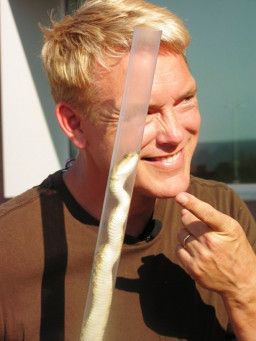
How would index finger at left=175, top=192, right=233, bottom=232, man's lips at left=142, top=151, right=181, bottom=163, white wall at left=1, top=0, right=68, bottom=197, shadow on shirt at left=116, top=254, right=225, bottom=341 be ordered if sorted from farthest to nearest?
white wall at left=1, top=0, right=68, bottom=197 → shadow on shirt at left=116, top=254, right=225, bottom=341 → man's lips at left=142, top=151, right=181, bottom=163 → index finger at left=175, top=192, right=233, bottom=232

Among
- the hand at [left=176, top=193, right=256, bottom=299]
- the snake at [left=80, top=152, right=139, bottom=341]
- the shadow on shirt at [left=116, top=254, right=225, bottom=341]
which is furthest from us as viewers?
the shadow on shirt at [left=116, top=254, right=225, bottom=341]

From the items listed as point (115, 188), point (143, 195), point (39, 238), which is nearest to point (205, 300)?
point (143, 195)

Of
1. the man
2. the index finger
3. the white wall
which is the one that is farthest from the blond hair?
the white wall

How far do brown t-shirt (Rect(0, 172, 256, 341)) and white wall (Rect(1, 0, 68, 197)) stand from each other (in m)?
2.29

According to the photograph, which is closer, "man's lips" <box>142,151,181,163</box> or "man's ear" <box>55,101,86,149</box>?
"man's lips" <box>142,151,181,163</box>

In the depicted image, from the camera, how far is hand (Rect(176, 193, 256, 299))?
4.38 ft

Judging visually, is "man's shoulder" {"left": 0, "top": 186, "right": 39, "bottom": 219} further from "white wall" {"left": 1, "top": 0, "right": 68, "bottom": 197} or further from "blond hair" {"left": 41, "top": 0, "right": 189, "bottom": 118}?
"white wall" {"left": 1, "top": 0, "right": 68, "bottom": 197}

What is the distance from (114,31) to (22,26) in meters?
2.51

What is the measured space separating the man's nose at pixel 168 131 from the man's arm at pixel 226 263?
208 millimetres

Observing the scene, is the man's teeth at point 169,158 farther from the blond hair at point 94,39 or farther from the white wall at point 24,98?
the white wall at point 24,98

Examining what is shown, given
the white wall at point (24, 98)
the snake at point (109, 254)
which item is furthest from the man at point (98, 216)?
→ the white wall at point (24, 98)

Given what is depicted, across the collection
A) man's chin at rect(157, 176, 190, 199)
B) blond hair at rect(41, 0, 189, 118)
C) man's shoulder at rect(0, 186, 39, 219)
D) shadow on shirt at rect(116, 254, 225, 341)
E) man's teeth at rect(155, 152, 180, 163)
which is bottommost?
shadow on shirt at rect(116, 254, 225, 341)

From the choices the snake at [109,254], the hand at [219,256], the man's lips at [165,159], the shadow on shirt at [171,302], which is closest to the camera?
the snake at [109,254]

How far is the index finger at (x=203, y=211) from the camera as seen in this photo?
123 centimetres
